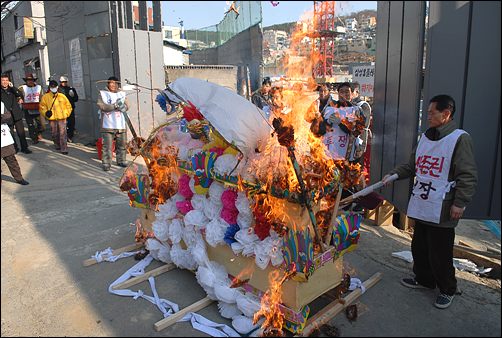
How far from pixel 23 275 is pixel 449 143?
4.19 metres

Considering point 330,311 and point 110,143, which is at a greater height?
point 110,143

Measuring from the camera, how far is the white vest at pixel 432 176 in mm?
3014

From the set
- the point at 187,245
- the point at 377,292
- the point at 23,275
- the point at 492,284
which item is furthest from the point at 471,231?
the point at 23,275

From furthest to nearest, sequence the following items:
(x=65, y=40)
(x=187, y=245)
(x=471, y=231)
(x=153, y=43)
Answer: (x=65, y=40)
(x=153, y=43)
(x=471, y=231)
(x=187, y=245)

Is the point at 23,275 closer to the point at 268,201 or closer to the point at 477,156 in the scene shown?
the point at 268,201

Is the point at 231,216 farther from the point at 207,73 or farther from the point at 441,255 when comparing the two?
the point at 207,73

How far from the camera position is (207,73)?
504 inches

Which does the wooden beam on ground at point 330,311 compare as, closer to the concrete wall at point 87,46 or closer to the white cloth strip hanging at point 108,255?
the white cloth strip hanging at point 108,255

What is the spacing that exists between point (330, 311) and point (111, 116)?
6.47 metres

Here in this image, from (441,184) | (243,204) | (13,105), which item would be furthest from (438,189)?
(13,105)

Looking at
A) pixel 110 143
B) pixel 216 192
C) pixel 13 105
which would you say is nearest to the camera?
pixel 216 192

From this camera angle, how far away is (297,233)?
9.14 feet

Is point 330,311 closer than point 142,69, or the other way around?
point 330,311

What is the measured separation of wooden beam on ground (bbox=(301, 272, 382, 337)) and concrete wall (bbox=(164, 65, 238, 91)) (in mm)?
8516
